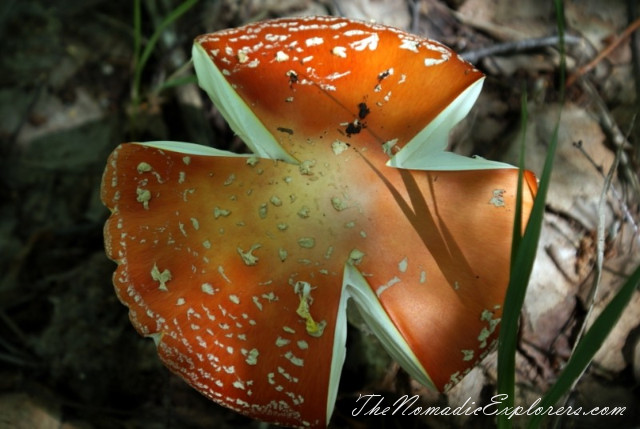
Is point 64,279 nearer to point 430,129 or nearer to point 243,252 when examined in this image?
point 243,252

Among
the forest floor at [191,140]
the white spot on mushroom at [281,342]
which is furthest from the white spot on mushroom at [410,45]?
the white spot on mushroom at [281,342]

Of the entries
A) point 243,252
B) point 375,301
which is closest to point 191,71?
point 243,252

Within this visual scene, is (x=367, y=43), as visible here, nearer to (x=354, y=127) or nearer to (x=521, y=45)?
(x=354, y=127)

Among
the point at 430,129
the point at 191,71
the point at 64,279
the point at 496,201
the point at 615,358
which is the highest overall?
the point at 430,129

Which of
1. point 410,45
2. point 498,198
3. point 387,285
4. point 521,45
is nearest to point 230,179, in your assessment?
point 387,285

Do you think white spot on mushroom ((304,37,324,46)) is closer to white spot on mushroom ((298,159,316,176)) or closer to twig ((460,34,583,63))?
white spot on mushroom ((298,159,316,176))

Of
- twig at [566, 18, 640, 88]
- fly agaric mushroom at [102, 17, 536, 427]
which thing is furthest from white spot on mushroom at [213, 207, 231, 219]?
twig at [566, 18, 640, 88]

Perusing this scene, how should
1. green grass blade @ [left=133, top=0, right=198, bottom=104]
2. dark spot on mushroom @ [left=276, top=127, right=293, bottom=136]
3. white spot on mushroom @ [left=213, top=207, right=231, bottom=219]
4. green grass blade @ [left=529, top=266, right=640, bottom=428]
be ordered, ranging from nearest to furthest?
green grass blade @ [left=529, top=266, right=640, bottom=428] → white spot on mushroom @ [left=213, top=207, right=231, bottom=219] → dark spot on mushroom @ [left=276, top=127, right=293, bottom=136] → green grass blade @ [left=133, top=0, right=198, bottom=104]

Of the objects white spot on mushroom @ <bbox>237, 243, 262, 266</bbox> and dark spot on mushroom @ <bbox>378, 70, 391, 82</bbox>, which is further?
dark spot on mushroom @ <bbox>378, 70, 391, 82</bbox>
